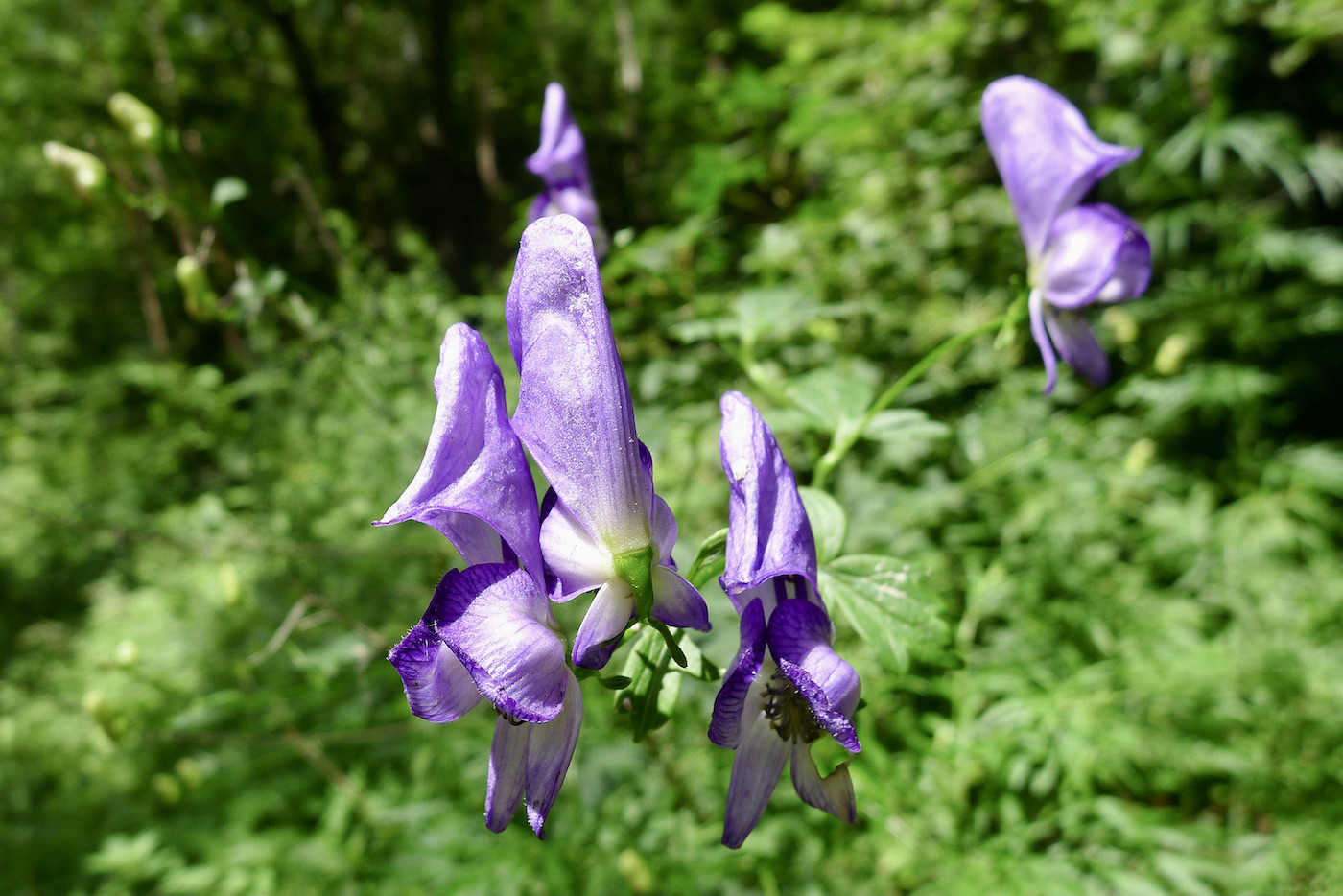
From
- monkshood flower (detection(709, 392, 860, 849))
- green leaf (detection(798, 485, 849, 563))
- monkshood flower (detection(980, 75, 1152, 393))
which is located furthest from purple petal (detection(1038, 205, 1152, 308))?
monkshood flower (detection(709, 392, 860, 849))

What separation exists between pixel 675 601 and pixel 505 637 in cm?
10

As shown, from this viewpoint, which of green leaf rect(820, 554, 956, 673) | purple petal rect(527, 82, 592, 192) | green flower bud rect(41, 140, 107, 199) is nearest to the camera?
green leaf rect(820, 554, 956, 673)

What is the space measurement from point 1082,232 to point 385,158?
739cm

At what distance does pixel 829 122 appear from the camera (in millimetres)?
1734

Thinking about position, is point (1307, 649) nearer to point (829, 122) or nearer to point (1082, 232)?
point (1082, 232)

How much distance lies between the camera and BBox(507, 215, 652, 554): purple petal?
39cm

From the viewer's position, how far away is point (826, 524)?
62 centimetres

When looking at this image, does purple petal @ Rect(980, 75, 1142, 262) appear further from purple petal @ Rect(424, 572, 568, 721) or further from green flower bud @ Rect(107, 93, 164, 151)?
green flower bud @ Rect(107, 93, 164, 151)

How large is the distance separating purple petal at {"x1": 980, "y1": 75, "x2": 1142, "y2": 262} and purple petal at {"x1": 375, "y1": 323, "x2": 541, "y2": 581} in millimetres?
559

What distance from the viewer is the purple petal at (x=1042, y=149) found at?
0.68m

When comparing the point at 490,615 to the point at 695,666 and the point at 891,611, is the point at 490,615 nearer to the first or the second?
the point at 695,666

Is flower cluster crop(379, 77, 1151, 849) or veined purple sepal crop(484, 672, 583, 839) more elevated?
flower cluster crop(379, 77, 1151, 849)

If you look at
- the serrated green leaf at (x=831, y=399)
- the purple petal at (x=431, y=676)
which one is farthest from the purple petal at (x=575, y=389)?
the serrated green leaf at (x=831, y=399)

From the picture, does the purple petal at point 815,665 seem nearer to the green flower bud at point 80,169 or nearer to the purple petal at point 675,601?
the purple petal at point 675,601
